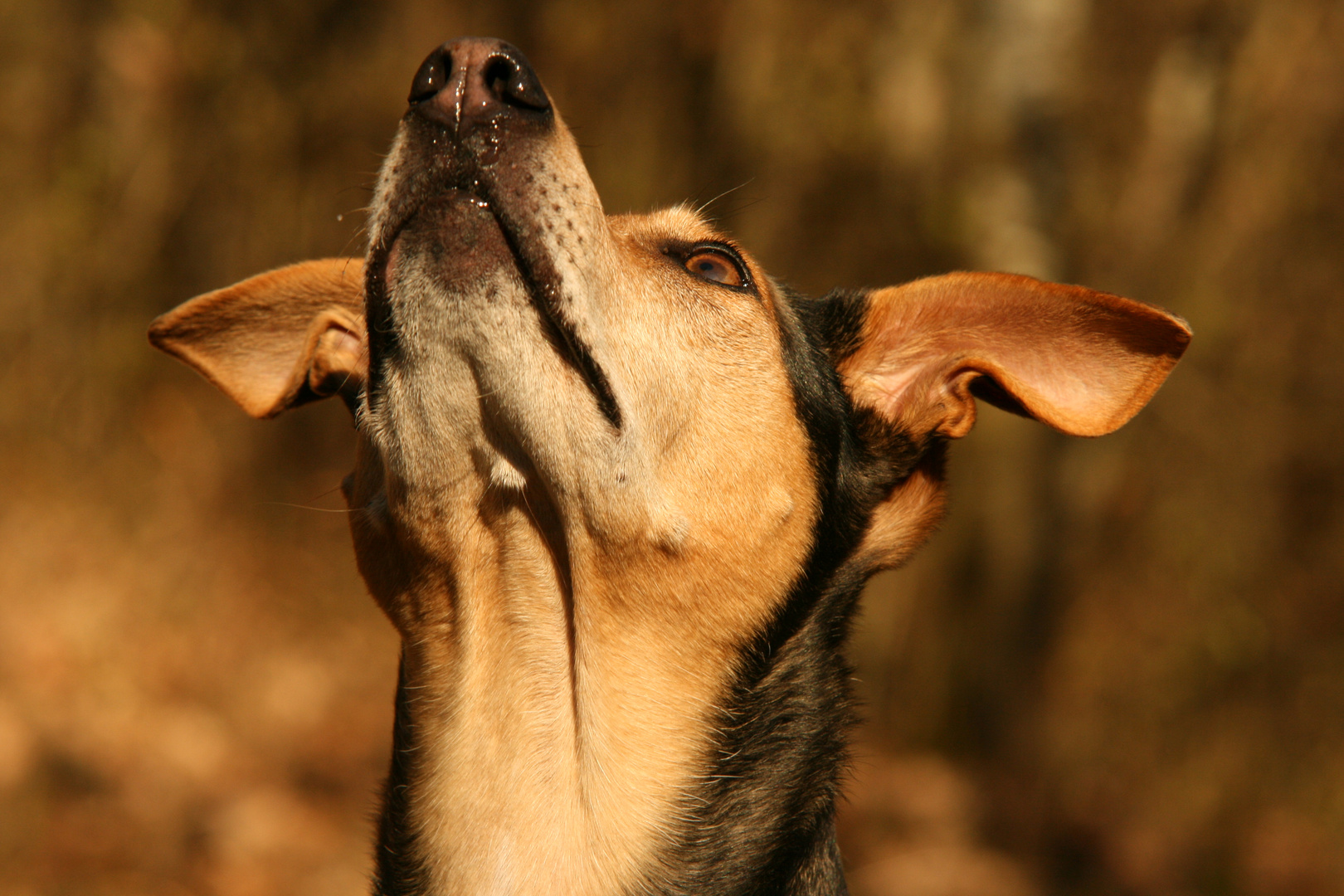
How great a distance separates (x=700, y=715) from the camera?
9.17ft

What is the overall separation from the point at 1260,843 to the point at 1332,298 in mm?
4137

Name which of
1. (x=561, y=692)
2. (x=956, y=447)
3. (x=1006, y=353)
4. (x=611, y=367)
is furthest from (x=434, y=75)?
(x=956, y=447)

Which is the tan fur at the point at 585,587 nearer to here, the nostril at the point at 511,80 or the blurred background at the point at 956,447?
the nostril at the point at 511,80

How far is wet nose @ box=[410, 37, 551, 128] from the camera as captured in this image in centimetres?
249

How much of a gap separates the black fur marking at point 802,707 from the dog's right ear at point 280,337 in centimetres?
133

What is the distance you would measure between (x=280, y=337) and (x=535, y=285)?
131 centimetres

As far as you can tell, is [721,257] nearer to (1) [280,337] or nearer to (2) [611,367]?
(2) [611,367]

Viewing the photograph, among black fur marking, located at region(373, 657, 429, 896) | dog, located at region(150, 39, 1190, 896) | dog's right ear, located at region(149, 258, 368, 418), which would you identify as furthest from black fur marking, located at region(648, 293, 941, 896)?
dog's right ear, located at region(149, 258, 368, 418)

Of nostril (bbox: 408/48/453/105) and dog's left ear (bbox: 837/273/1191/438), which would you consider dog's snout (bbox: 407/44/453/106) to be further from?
dog's left ear (bbox: 837/273/1191/438)

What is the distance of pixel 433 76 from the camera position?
2.52 m

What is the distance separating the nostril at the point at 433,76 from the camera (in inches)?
98.9

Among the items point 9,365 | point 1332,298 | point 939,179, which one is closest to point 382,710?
point 9,365

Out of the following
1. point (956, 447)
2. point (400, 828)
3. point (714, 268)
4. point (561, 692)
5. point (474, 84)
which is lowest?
point (956, 447)

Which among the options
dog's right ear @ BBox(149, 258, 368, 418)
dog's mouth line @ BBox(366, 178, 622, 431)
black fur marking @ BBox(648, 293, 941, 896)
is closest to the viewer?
dog's mouth line @ BBox(366, 178, 622, 431)
